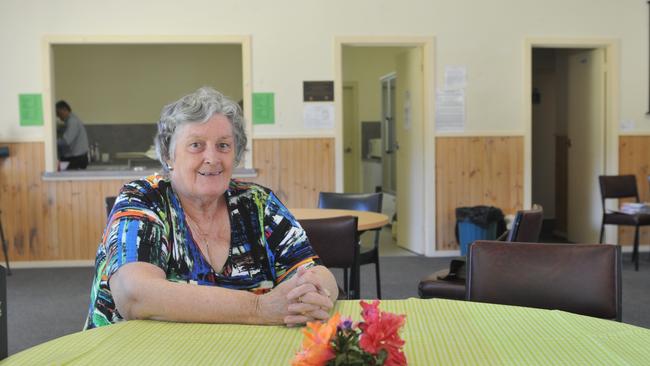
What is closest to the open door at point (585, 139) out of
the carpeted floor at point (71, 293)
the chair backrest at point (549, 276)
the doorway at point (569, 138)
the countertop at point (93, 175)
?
the doorway at point (569, 138)

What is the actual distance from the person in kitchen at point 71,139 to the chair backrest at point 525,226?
6.41m

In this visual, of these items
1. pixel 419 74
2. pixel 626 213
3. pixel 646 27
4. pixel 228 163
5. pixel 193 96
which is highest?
pixel 646 27

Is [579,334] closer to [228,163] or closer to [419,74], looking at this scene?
[228,163]

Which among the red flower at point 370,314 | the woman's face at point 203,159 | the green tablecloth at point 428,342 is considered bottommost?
the green tablecloth at point 428,342

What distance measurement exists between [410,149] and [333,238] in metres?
4.70

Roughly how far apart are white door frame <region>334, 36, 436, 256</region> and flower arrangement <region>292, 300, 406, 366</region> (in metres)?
6.26

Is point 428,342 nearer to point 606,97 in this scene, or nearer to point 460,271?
point 460,271

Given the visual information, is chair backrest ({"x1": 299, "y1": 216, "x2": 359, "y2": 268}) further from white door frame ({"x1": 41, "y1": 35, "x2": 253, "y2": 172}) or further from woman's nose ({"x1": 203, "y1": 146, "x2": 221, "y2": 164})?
white door frame ({"x1": 41, "y1": 35, "x2": 253, "y2": 172})

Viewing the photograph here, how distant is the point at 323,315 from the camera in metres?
1.69

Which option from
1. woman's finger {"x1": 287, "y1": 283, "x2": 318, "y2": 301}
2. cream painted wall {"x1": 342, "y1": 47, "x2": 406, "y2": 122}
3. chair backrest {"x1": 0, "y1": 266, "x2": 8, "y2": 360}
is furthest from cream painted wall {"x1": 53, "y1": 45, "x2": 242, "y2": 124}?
chair backrest {"x1": 0, "y1": 266, "x2": 8, "y2": 360}

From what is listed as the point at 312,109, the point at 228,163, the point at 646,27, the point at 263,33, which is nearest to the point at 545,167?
the point at 646,27

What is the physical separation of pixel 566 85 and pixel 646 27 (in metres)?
1.65

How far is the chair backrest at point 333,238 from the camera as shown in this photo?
3242 mm

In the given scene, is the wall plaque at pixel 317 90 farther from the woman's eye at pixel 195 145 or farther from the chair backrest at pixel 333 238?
the woman's eye at pixel 195 145
